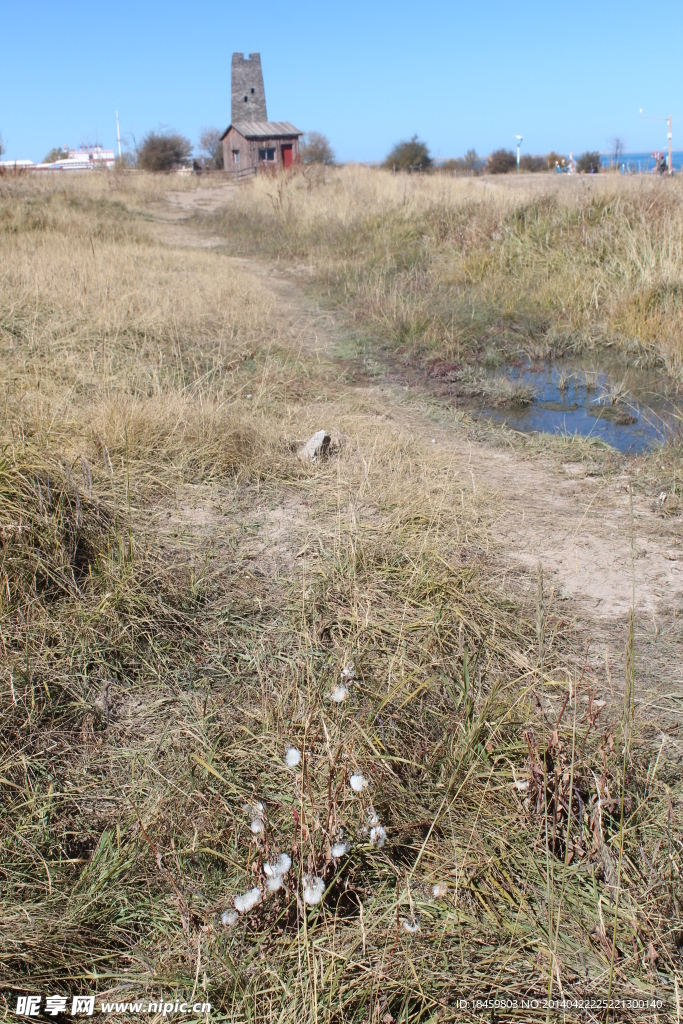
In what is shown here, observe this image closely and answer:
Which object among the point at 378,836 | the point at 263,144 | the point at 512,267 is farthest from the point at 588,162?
the point at 378,836

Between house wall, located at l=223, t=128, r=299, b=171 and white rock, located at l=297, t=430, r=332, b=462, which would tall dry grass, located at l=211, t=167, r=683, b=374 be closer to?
white rock, located at l=297, t=430, r=332, b=462

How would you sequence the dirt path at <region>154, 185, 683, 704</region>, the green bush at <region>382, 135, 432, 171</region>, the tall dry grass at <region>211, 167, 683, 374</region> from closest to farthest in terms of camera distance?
the dirt path at <region>154, 185, 683, 704</region>
the tall dry grass at <region>211, 167, 683, 374</region>
the green bush at <region>382, 135, 432, 171</region>

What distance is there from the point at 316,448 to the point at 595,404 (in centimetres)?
255

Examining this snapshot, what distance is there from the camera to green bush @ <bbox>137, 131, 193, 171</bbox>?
114 feet

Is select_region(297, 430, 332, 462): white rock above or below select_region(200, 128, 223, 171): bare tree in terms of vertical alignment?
below

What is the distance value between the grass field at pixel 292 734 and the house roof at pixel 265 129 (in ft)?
92.6

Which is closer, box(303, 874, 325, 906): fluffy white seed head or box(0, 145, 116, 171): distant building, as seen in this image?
box(303, 874, 325, 906): fluffy white seed head

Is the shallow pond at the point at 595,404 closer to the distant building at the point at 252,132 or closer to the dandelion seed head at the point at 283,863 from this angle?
the dandelion seed head at the point at 283,863

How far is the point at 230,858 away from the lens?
1.82 meters

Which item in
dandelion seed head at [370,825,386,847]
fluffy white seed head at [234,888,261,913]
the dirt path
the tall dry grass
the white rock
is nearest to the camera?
fluffy white seed head at [234,888,261,913]

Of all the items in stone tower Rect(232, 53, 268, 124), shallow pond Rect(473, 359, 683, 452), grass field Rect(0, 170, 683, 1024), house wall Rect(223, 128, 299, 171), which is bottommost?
grass field Rect(0, 170, 683, 1024)

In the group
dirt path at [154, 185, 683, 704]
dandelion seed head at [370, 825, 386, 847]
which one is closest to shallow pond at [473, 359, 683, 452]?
dirt path at [154, 185, 683, 704]

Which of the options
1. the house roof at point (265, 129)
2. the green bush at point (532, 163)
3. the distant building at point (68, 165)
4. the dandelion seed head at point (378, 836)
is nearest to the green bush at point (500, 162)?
the green bush at point (532, 163)

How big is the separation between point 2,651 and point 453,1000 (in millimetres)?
1770
